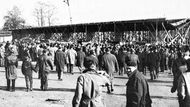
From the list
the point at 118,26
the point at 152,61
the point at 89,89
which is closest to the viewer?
the point at 89,89

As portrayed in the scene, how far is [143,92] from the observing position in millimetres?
5109

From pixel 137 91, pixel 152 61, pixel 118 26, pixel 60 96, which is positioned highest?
pixel 118 26

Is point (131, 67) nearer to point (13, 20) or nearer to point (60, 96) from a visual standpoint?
point (60, 96)

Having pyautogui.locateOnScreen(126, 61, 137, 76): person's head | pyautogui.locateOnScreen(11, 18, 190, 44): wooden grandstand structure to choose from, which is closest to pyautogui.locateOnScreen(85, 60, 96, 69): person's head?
pyautogui.locateOnScreen(126, 61, 137, 76): person's head

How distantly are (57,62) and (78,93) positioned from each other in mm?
11502

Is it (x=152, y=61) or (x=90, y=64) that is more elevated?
(x=90, y=64)

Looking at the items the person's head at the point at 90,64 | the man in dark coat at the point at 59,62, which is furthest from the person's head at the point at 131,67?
the man in dark coat at the point at 59,62

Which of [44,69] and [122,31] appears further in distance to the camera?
[122,31]

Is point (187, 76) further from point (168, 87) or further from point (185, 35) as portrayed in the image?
point (185, 35)

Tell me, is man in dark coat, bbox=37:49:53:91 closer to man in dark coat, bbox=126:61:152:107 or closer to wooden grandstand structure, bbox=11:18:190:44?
man in dark coat, bbox=126:61:152:107

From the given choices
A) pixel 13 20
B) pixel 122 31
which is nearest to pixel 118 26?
pixel 122 31

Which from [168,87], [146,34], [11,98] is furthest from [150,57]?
[146,34]

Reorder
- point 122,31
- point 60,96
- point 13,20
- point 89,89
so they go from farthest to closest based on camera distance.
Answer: point 13,20, point 122,31, point 60,96, point 89,89

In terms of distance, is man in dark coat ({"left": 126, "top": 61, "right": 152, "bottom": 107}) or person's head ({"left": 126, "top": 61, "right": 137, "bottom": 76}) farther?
person's head ({"left": 126, "top": 61, "right": 137, "bottom": 76})
